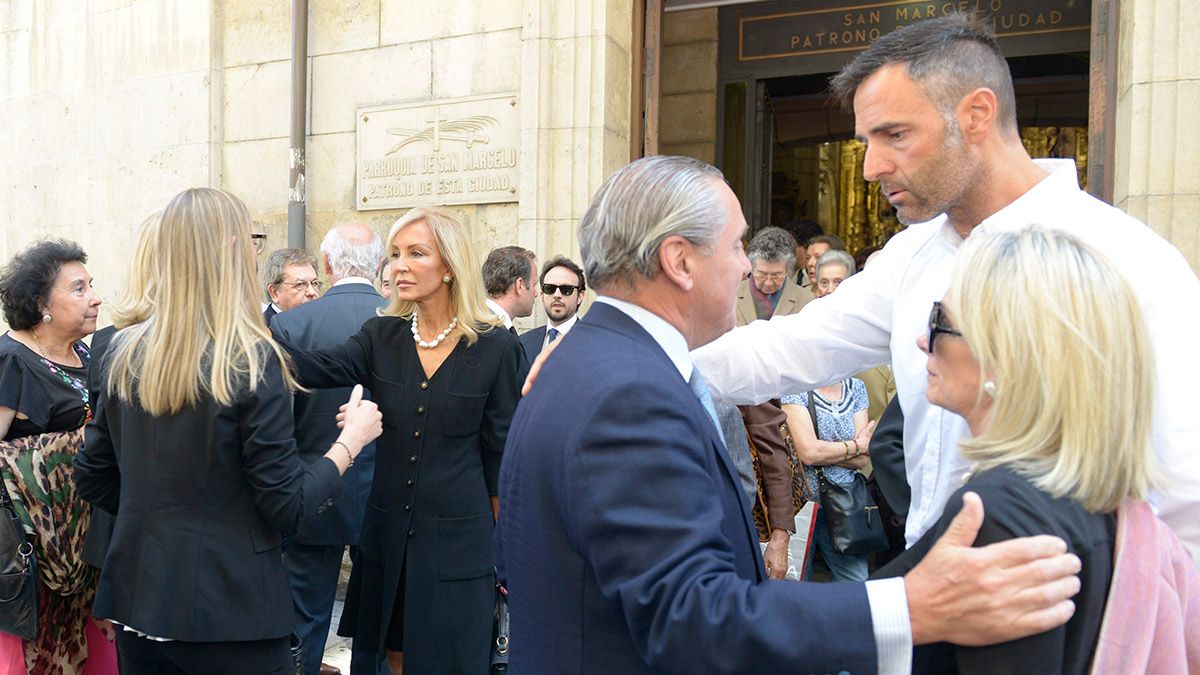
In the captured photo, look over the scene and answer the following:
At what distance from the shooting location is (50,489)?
139 inches

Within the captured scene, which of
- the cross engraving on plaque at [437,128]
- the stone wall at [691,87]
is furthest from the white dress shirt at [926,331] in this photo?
the stone wall at [691,87]

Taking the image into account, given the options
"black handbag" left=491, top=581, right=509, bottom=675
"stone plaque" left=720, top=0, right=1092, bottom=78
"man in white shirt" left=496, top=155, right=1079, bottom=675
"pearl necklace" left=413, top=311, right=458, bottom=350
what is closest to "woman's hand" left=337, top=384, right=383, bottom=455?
"pearl necklace" left=413, top=311, right=458, bottom=350

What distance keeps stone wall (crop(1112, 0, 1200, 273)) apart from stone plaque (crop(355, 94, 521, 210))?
10.8ft

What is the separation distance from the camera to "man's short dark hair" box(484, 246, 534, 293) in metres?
5.39

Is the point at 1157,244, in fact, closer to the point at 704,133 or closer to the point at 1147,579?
the point at 1147,579

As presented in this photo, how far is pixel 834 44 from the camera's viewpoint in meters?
9.66

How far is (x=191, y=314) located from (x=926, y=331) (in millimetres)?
1823

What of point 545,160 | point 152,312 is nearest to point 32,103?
point 545,160

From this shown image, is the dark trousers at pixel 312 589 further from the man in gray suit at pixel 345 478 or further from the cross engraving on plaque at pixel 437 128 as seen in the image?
the cross engraving on plaque at pixel 437 128

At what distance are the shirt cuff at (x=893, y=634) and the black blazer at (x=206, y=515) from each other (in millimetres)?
1713

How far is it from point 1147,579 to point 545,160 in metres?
4.97

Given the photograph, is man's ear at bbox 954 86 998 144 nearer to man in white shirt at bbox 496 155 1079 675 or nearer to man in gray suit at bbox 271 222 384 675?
man in white shirt at bbox 496 155 1079 675

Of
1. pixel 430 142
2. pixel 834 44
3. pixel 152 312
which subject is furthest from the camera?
pixel 834 44

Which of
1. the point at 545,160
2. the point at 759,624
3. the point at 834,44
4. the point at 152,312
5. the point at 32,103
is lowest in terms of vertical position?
A: the point at 759,624
